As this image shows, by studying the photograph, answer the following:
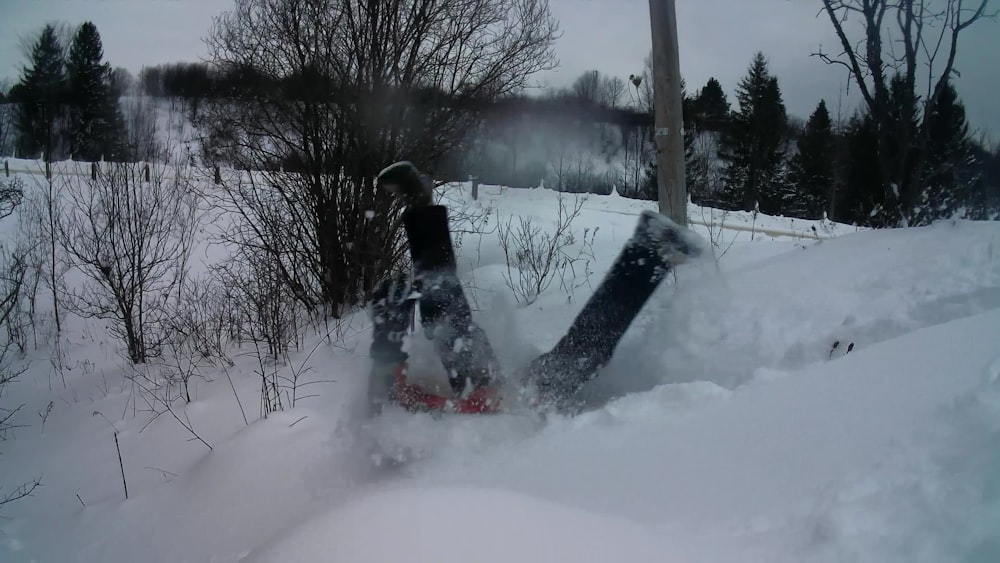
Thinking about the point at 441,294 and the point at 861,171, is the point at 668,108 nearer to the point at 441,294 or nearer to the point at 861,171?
the point at 441,294

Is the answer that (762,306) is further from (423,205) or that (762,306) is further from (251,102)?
(251,102)

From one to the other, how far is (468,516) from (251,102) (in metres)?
6.61

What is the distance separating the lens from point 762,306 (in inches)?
155

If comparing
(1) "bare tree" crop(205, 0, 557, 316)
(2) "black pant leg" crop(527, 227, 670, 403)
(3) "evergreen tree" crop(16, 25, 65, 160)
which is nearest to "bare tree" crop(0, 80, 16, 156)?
(3) "evergreen tree" crop(16, 25, 65, 160)

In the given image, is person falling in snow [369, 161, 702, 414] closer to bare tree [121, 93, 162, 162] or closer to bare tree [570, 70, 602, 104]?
bare tree [570, 70, 602, 104]

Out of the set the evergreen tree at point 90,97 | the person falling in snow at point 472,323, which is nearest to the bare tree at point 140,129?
the evergreen tree at point 90,97

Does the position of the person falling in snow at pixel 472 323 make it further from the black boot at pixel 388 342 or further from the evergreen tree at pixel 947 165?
the evergreen tree at pixel 947 165

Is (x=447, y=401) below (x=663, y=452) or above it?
below

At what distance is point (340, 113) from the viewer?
23.4 feet

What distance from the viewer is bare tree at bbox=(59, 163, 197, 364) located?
785cm

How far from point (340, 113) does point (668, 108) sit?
3.97 metres

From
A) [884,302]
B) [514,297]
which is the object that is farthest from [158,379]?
[884,302]

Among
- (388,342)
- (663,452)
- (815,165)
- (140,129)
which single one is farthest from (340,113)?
(815,165)

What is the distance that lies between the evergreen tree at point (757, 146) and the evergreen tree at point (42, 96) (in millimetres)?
7123
